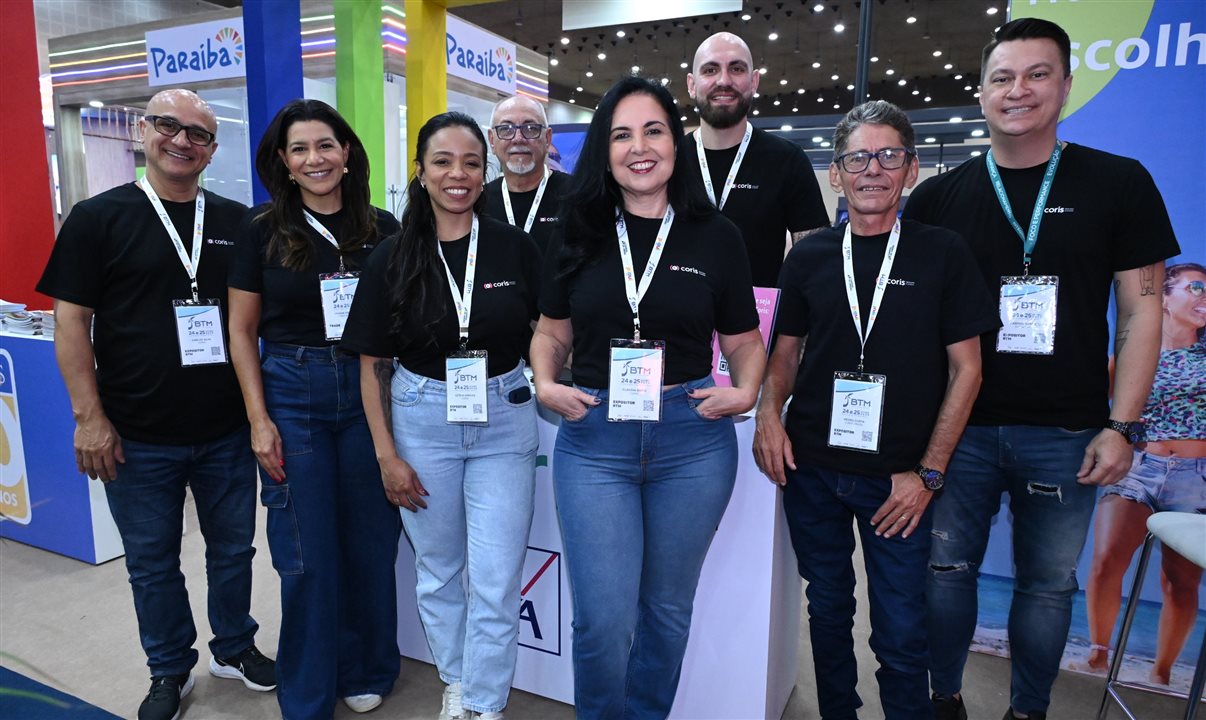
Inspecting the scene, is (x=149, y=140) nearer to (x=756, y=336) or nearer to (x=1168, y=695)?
(x=756, y=336)

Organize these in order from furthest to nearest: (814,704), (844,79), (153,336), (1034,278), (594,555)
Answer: (844,79)
(814,704)
(153,336)
(1034,278)
(594,555)

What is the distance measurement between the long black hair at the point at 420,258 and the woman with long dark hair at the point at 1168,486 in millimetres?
2192

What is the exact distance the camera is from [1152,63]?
2334 mm

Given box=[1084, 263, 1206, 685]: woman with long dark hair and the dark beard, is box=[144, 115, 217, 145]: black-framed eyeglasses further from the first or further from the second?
box=[1084, 263, 1206, 685]: woman with long dark hair

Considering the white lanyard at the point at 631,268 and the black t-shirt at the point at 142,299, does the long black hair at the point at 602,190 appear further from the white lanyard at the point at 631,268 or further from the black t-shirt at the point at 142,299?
the black t-shirt at the point at 142,299

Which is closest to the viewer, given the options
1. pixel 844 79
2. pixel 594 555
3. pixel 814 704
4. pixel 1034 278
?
pixel 594 555

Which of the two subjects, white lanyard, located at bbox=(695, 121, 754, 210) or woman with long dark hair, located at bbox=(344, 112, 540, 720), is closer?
woman with long dark hair, located at bbox=(344, 112, 540, 720)

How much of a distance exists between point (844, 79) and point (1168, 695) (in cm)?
1635

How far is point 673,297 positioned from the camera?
158 cm

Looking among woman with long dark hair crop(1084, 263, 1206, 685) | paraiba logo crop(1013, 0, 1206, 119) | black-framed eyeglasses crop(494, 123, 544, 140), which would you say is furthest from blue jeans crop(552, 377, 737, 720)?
paraiba logo crop(1013, 0, 1206, 119)

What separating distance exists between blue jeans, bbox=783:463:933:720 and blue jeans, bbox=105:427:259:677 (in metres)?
1.60

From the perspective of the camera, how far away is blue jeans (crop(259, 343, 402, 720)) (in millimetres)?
1921

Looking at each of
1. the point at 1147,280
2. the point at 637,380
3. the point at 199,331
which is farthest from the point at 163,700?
the point at 1147,280

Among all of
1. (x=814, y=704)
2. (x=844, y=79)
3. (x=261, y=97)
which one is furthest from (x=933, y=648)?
(x=844, y=79)
